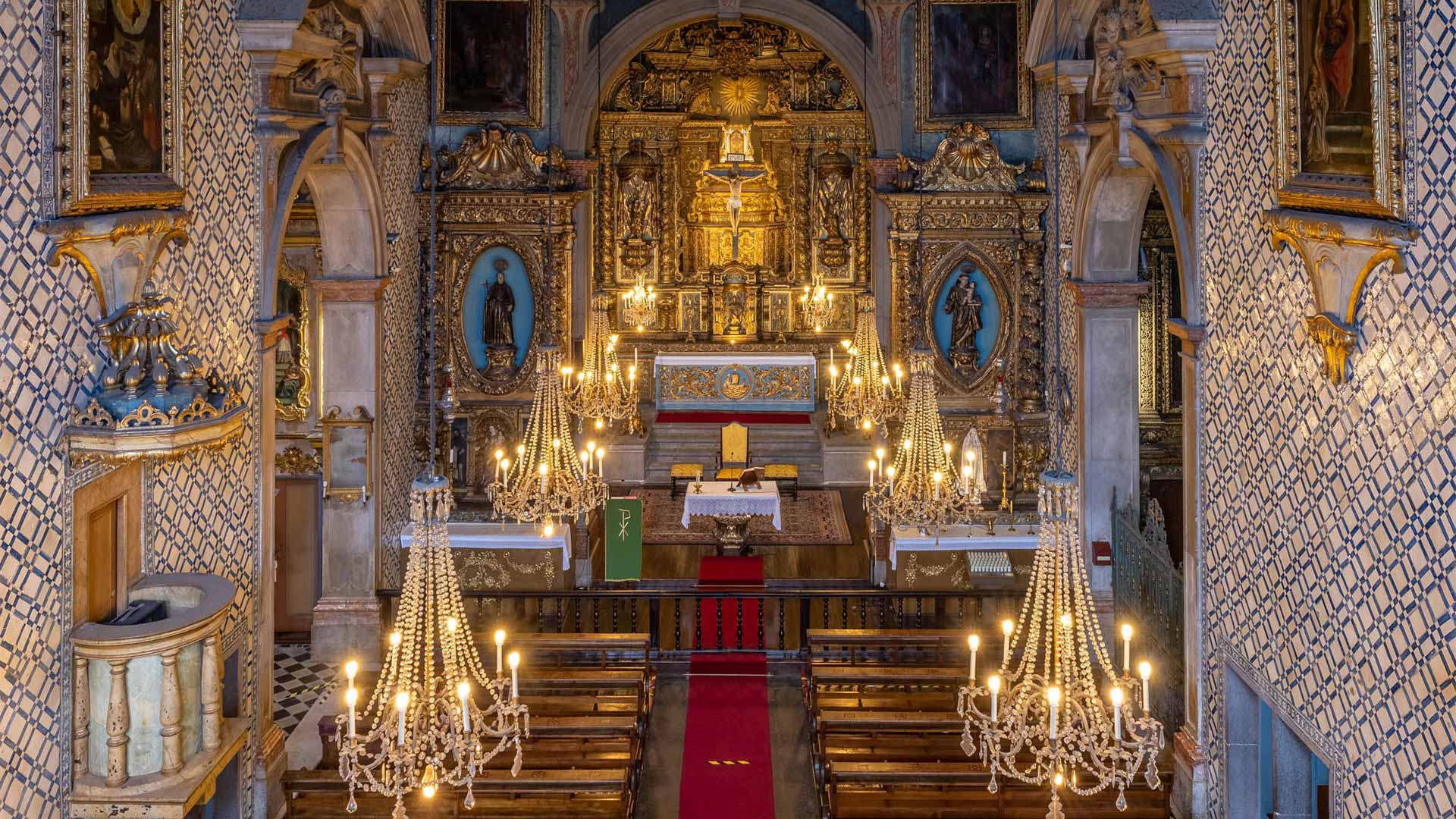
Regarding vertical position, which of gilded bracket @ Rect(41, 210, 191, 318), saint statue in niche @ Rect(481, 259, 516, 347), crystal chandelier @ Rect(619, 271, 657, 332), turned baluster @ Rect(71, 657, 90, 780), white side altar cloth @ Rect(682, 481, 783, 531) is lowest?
turned baluster @ Rect(71, 657, 90, 780)

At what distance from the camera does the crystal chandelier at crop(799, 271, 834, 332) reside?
25.0 meters

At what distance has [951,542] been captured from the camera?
16.6 m

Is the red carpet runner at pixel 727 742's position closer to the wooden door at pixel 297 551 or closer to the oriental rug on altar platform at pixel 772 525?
the oriental rug on altar platform at pixel 772 525

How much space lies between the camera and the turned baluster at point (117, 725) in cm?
772

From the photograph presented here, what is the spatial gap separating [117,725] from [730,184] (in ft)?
61.7

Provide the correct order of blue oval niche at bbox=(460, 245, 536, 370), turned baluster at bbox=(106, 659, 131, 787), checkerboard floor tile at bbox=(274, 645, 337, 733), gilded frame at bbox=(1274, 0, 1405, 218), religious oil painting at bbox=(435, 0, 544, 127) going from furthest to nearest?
blue oval niche at bbox=(460, 245, 536, 370), religious oil painting at bbox=(435, 0, 544, 127), checkerboard floor tile at bbox=(274, 645, 337, 733), turned baluster at bbox=(106, 659, 131, 787), gilded frame at bbox=(1274, 0, 1405, 218)

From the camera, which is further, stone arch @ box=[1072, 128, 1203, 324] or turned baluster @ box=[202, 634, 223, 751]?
stone arch @ box=[1072, 128, 1203, 324]

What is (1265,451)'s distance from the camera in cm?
960

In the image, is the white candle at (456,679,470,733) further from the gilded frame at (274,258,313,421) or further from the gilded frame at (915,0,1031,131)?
the gilded frame at (915,0,1031,131)

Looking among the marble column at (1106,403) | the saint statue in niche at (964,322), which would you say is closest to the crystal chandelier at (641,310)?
the saint statue in niche at (964,322)

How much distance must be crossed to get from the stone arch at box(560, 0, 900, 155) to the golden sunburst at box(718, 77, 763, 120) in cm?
570

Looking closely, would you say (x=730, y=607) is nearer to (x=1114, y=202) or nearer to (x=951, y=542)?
(x=951, y=542)

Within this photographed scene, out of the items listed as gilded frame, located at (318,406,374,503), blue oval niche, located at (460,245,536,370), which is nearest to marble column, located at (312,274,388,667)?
gilded frame, located at (318,406,374,503)

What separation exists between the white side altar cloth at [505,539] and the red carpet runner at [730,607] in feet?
5.82
